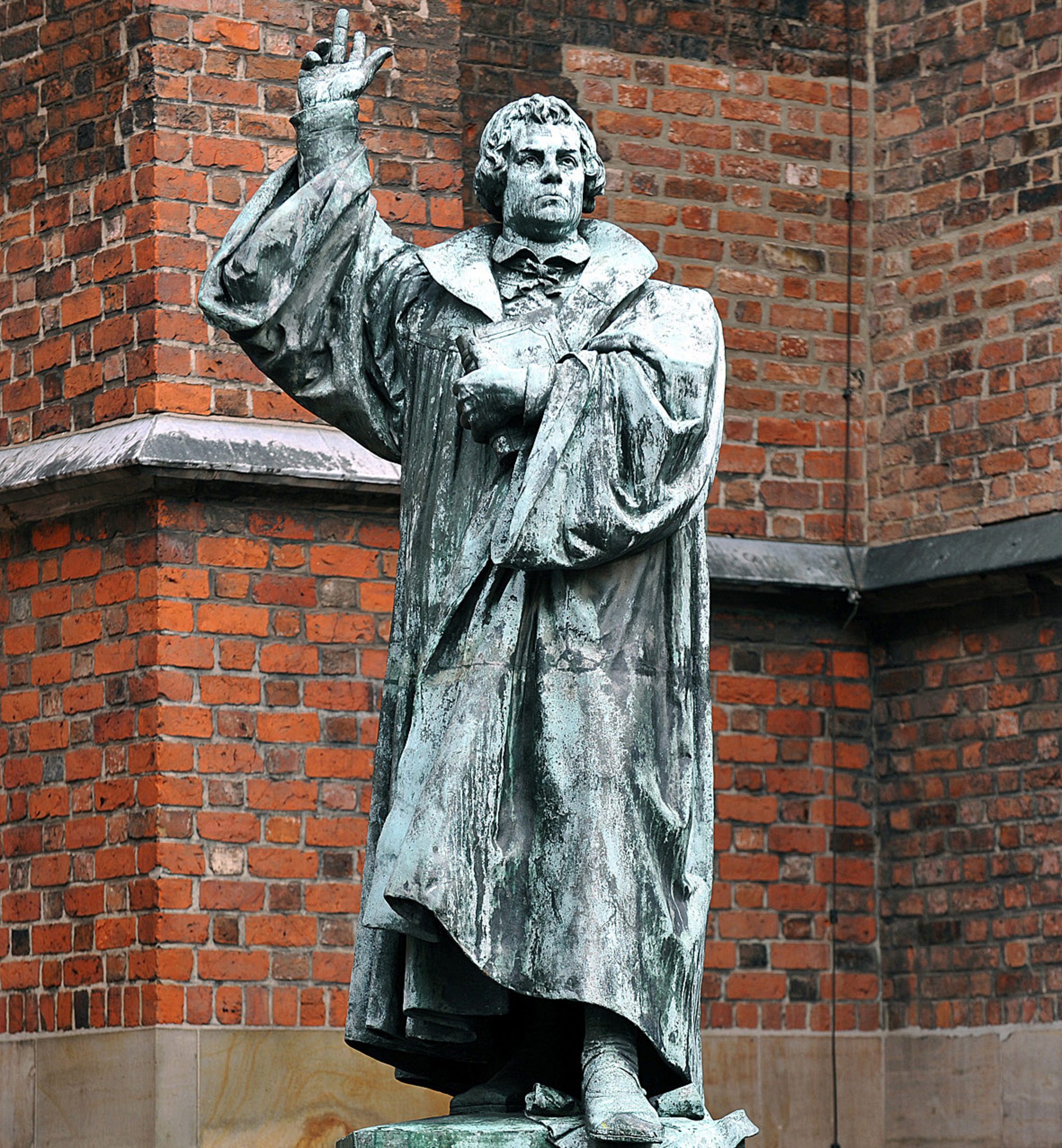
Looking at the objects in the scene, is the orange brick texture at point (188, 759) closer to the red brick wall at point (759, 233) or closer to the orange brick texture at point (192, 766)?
the orange brick texture at point (192, 766)

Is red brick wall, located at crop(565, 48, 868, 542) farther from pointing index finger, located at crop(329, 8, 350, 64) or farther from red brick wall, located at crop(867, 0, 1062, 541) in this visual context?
pointing index finger, located at crop(329, 8, 350, 64)

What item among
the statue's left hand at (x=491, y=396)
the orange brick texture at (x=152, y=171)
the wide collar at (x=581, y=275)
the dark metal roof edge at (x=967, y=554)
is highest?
the orange brick texture at (x=152, y=171)

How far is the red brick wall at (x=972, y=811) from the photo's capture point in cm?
1015

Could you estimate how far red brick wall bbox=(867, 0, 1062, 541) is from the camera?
10.3 metres

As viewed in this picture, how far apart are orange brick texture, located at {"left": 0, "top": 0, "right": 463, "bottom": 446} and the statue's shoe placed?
15.8 feet

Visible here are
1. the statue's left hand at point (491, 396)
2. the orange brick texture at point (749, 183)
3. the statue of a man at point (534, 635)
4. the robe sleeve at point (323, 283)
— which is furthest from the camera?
the orange brick texture at point (749, 183)

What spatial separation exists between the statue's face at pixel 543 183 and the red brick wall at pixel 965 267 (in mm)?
5423

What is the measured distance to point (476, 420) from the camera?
4.79 metres

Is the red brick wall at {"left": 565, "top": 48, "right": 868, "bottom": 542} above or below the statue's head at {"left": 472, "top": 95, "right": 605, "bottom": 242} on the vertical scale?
above

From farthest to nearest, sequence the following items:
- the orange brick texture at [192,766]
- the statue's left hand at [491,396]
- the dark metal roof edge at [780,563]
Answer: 1. the dark metal roof edge at [780,563]
2. the orange brick texture at [192,766]
3. the statue's left hand at [491,396]

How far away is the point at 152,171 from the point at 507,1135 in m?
5.26

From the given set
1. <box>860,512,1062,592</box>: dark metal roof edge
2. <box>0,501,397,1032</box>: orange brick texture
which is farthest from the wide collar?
<box>860,512,1062,592</box>: dark metal roof edge

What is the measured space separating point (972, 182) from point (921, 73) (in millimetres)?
543

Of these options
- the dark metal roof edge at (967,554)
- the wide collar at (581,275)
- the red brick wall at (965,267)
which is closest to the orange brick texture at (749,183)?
the red brick wall at (965,267)
